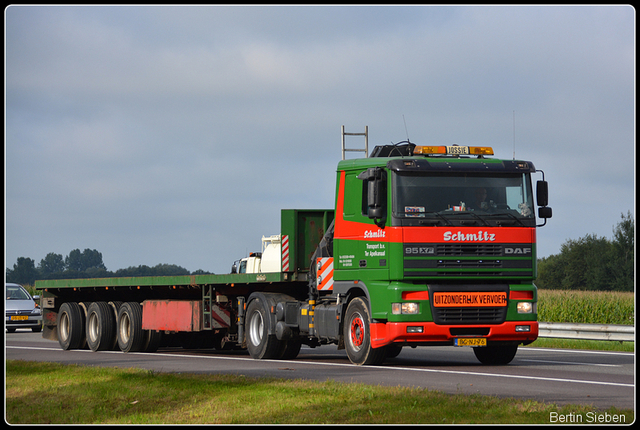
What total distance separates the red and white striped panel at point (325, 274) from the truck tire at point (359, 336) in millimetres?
944

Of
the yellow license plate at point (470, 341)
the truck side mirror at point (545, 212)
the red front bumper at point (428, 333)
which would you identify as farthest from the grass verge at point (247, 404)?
the truck side mirror at point (545, 212)

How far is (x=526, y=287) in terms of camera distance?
1541cm

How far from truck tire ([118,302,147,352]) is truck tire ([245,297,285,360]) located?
393cm

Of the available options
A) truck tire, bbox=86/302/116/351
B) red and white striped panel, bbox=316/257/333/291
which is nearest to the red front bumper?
red and white striped panel, bbox=316/257/333/291

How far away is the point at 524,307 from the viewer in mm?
15461

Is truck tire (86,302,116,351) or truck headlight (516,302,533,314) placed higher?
truck headlight (516,302,533,314)

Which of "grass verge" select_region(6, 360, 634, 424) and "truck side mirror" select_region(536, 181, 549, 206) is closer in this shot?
"grass verge" select_region(6, 360, 634, 424)

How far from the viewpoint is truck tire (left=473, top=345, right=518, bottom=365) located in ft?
53.8

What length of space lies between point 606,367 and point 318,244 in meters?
5.69

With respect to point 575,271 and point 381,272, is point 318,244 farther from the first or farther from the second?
point 575,271

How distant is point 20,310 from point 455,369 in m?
21.0

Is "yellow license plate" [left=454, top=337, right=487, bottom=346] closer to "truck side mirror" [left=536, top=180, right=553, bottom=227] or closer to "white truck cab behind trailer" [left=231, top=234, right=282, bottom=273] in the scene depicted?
"truck side mirror" [left=536, top=180, right=553, bottom=227]

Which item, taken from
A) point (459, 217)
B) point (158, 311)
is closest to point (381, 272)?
point (459, 217)

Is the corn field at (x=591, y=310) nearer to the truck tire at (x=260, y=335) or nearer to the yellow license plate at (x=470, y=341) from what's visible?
the truck tire at (x=260, y=335)
